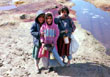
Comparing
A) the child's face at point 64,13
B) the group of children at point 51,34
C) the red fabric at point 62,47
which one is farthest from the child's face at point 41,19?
the red fabric at point 62,47

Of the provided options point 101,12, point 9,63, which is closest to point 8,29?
point 9,63

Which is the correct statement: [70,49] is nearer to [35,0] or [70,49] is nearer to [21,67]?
[21,67]

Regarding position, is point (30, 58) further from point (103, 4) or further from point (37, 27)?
point (103, 4)

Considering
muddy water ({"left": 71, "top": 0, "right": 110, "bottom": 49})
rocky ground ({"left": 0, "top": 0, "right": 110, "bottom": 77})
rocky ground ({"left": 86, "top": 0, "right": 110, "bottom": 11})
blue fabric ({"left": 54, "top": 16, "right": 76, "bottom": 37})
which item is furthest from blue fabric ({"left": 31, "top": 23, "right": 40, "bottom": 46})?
rocky ground ({"left": 86, "top": 0, "right": 110, "bottom": 11})

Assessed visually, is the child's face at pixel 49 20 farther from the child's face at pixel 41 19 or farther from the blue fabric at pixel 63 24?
the blue fabric at pixel 63 24

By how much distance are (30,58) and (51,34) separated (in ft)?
7.10

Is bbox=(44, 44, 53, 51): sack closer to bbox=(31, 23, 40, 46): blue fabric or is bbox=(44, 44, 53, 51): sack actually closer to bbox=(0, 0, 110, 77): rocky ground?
bbox=(31, 23, 40, 46): blue fabric

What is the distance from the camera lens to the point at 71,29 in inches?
192

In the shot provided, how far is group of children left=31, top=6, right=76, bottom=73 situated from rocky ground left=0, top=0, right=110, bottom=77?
1.84ft

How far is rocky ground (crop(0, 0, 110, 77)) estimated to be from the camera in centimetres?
509

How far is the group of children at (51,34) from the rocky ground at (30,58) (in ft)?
1.84

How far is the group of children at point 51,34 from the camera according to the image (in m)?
4.54

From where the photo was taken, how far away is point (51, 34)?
14.9 ft

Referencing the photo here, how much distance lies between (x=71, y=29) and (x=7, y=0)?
62.0 ft
